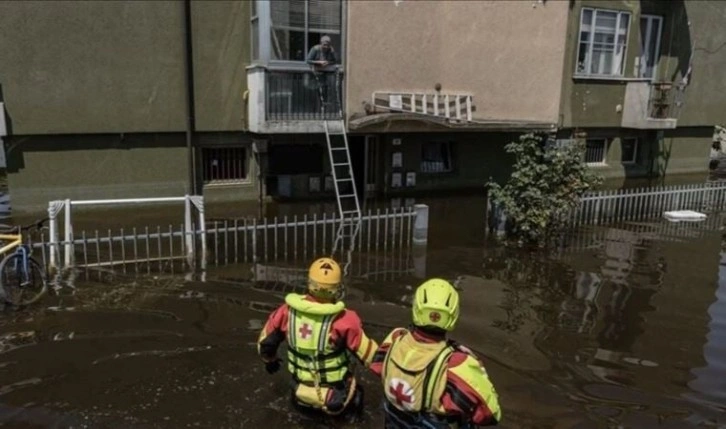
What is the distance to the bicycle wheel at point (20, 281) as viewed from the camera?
7371 millimetres

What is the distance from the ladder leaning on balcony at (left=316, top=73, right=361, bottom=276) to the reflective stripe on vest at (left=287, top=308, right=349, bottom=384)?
4.87 meters

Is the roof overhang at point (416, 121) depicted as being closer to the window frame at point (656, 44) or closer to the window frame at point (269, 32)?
the window frame at point (269, 32)

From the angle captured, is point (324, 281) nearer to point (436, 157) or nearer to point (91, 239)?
point (91, 239)

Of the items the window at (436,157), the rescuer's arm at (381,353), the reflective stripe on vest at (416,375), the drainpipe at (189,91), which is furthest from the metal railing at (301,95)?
the reflective stripe on vest at (416,375)

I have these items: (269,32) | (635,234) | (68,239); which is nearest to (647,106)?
(635,234)

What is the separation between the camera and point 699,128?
1997cm

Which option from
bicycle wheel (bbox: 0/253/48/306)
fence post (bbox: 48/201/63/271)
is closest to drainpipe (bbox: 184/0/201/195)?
fence post (bbox: 48/201/63/271)

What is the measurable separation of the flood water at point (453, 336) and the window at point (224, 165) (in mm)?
5170

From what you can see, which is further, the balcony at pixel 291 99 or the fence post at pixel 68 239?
the balcony at pixel 291 99

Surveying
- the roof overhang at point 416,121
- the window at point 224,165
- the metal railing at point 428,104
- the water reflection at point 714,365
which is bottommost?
the water reflection at point 714,365

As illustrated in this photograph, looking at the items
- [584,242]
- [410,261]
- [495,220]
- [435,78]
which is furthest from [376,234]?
[435,78]

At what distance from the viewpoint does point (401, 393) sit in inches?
134

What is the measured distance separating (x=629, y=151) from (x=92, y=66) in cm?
1517

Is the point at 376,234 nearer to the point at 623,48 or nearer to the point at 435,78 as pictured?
the point at 435,78
